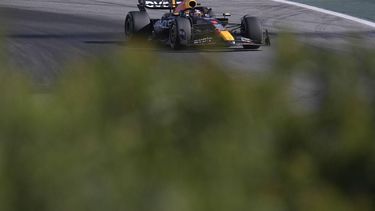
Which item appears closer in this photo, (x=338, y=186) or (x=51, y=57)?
(x=338, y=186)

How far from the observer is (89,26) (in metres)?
23.4

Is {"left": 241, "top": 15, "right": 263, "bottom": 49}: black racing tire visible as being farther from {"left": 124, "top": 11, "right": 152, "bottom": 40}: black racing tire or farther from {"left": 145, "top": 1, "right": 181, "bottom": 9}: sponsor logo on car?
{"left": 145, "top": 1, "right": 181, "bottom": 9}: sponsor logo on car

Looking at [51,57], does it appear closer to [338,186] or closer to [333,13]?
[333,13]

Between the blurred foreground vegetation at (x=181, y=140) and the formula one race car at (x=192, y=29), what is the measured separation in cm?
1342

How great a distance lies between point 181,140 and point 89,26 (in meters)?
20.8

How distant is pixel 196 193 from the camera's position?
2.33m

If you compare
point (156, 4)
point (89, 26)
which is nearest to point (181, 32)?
point (156, 4)

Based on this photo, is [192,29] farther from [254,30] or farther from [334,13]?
[334,13]

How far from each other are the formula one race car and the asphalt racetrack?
0.29 meters

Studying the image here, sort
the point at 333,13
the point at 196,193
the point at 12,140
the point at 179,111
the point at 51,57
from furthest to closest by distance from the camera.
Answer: the point at 333,13, the point at 51,57, the point at 179,111, the point at 12,140, the point at 196,193

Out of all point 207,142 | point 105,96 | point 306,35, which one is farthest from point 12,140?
point 306,35

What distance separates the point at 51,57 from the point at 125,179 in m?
14.9

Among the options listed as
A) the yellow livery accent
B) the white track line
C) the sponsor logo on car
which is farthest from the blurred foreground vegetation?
the white track line

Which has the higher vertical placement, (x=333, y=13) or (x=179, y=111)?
(x=179, y=111)
